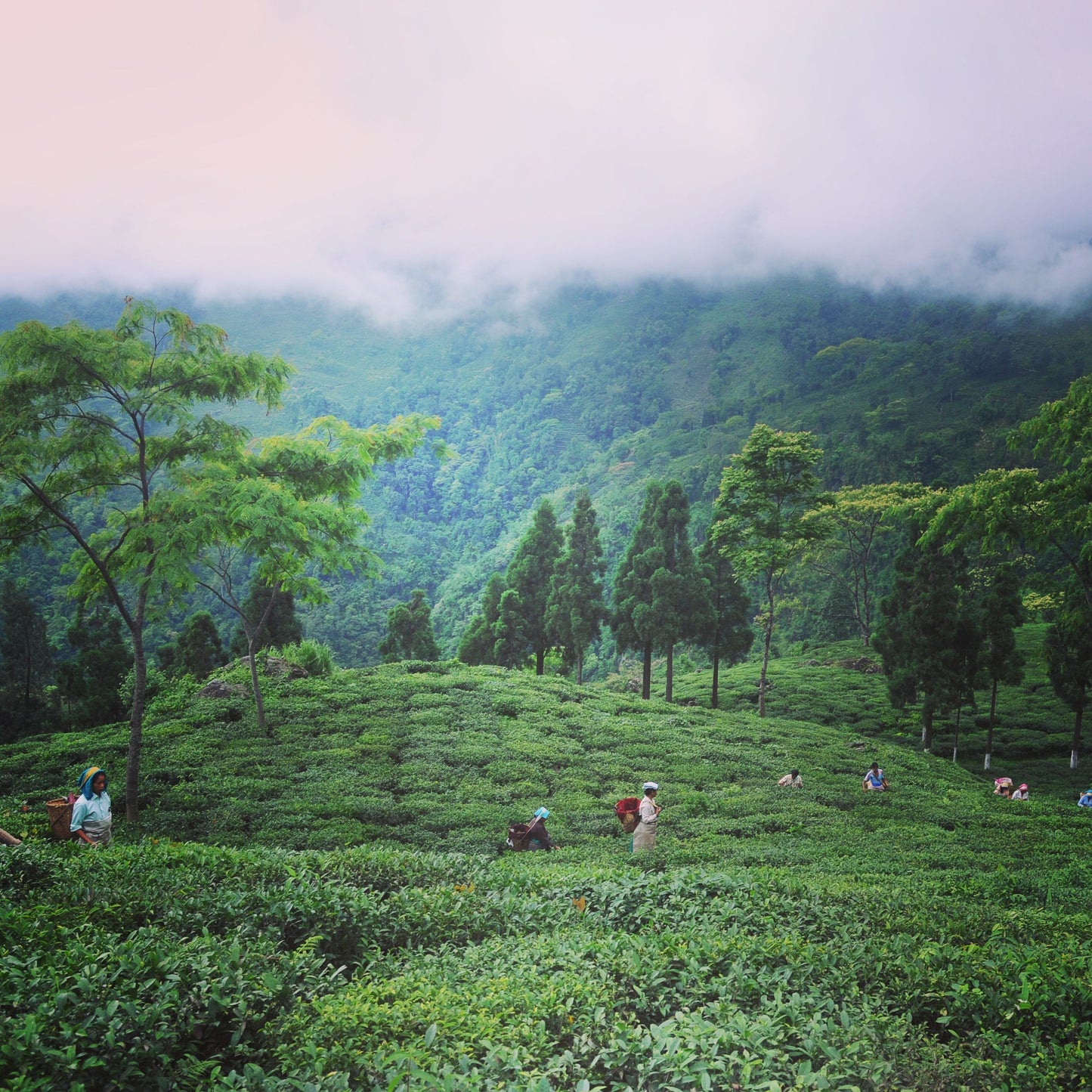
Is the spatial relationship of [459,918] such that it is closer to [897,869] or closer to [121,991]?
[121,991]

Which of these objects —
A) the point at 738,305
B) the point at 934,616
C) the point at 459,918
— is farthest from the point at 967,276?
the point at 459,918

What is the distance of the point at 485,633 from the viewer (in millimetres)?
33750

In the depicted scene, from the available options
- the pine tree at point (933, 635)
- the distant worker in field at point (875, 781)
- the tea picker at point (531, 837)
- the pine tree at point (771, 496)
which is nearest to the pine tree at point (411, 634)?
the pine tree at point (771, 496)

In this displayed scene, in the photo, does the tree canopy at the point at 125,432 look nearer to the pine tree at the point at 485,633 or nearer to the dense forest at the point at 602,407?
the dense forest at the point at 602,407

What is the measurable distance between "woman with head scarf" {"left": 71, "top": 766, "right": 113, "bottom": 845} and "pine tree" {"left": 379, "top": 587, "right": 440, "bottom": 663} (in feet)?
86.2

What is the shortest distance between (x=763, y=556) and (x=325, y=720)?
13.5 metres

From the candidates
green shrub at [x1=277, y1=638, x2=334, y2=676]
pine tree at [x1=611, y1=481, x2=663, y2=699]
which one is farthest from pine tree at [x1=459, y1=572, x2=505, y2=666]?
green shrub at [x1=277, y1=638, x2=334, y2=676]

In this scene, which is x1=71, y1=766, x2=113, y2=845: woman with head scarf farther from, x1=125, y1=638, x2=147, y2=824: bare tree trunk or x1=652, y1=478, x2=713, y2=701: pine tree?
x1=652, y1=478, x2=713, y2=701: pine tree

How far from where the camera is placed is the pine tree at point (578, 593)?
28.8 m

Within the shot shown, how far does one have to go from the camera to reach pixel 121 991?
358 centimetres

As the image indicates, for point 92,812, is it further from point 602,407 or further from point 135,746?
point 602,407

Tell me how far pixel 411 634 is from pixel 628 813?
82.4ft

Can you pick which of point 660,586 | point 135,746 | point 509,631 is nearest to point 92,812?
point 135,746

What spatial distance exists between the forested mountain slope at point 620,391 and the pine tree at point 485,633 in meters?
27.1
